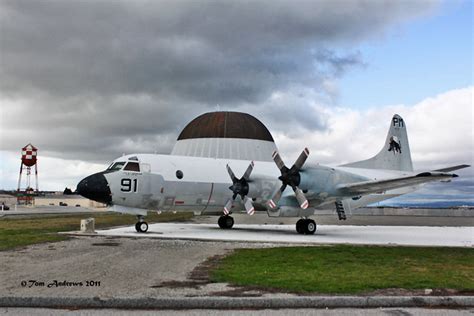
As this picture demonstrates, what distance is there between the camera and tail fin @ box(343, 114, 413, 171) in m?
35.2

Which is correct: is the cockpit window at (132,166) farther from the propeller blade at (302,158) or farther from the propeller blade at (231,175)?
the propeller blade at (302,158)

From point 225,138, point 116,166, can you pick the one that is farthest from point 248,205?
point 225,138

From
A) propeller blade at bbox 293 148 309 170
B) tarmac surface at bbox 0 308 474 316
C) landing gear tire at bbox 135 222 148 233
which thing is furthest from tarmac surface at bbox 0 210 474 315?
propeller blade at bbox 293 148 309 170

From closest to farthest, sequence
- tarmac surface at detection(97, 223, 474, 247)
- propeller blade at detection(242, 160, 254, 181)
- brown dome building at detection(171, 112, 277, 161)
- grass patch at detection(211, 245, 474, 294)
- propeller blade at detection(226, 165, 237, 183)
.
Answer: grass patch at detection(211, 245, 474, 294) < tarmac surface at detection(97, 223, 474, 247) < propeller blade at detection(242, 160, 254, 181) < propeller blade at detection(226, 165, 237, 183) < brown dome building at detection(171, 112, 277, 161)

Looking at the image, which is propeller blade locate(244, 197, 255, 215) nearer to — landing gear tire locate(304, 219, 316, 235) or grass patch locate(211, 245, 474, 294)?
landing gear tire locate(304, 219, 316, 235)

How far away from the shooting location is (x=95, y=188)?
23906mm

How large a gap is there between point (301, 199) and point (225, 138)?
39163mm

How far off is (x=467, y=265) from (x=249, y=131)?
181 feet

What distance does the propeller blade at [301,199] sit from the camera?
25062mm

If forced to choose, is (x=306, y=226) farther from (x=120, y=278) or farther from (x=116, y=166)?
(x=120, y=278)

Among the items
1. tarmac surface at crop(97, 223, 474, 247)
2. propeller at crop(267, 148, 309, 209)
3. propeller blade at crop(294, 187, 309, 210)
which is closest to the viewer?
tarmac surface at crop(97, 223, 474, 247)

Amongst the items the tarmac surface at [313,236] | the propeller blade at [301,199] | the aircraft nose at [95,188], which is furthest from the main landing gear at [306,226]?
the aircraft nose at [95,188]

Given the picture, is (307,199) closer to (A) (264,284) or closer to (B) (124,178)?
(B) (124,178)

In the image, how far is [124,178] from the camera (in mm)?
25047
